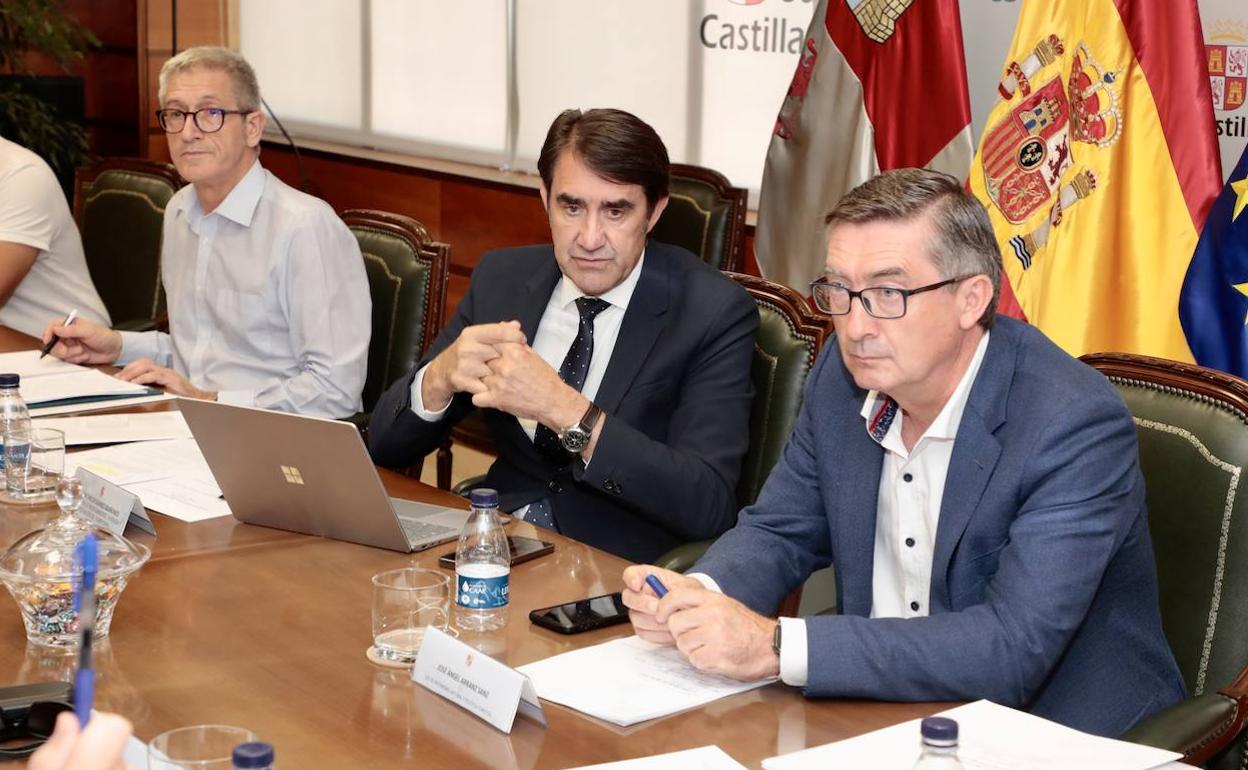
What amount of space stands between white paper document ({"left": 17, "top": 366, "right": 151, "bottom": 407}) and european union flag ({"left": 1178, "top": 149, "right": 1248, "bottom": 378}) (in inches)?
84.4

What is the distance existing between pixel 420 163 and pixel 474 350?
3.69m

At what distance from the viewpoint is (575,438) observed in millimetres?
2607

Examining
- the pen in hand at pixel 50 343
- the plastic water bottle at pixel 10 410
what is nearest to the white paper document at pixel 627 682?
the plastic water bottle at pixel 10 410

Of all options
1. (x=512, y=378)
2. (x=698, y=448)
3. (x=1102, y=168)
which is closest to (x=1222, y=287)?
(x=1102, y=168)

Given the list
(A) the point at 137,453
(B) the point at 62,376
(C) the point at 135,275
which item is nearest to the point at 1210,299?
(A) the point at 137,453

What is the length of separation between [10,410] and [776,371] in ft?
4.44

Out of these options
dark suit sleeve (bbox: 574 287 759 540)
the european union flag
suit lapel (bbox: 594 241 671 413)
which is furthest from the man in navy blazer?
the european union flag

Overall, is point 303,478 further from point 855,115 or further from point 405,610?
point 855,115

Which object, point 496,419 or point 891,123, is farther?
point 891,123

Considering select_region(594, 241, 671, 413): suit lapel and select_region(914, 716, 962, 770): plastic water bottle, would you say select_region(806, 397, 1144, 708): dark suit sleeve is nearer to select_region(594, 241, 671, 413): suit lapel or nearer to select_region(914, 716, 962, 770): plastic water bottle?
select_region(914, 716, 962, 770): plastic water bottle

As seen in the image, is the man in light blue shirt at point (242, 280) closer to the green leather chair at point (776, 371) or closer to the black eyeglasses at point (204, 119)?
the black eyeglasses at point (204, 119)

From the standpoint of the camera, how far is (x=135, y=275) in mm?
4555

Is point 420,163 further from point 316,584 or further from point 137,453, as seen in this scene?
point 316,584

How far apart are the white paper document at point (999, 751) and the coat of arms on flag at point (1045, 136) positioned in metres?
1.86
